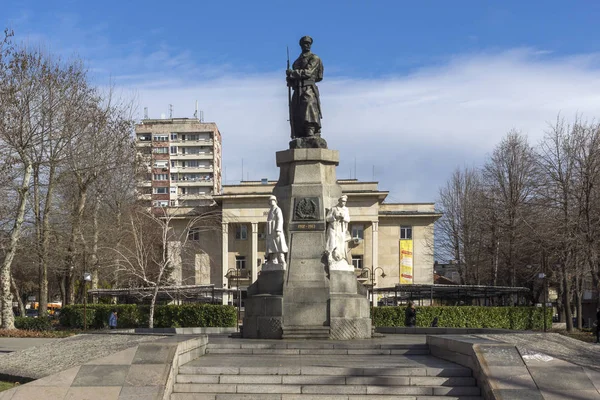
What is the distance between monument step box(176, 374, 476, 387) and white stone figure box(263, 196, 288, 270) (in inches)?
234

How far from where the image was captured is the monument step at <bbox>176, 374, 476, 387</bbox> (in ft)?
43.0

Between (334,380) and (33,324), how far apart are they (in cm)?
2980

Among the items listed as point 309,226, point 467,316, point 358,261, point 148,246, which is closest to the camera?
point 309,226

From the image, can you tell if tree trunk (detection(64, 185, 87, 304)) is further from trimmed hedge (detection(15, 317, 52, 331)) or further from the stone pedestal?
the stone pedestal

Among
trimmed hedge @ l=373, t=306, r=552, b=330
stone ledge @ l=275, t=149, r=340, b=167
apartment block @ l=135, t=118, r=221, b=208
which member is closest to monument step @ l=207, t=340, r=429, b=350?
stone ledge @ l=275, t=149, r=340, b=167

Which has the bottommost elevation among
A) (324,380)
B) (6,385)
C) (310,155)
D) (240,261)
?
(6,385)

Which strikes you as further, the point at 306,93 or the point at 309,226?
the point at 306,93

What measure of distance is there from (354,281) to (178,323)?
2307 centimetres

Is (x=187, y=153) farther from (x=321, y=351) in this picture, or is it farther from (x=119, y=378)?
(x=119, y=378)

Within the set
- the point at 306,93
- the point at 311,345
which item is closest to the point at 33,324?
the point at 306,93

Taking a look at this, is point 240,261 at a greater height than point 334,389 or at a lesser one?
greater

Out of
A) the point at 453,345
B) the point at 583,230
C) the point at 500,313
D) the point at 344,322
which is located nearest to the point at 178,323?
the point at 500,313

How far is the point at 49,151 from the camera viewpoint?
128 feet

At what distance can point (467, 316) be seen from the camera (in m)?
39.9
